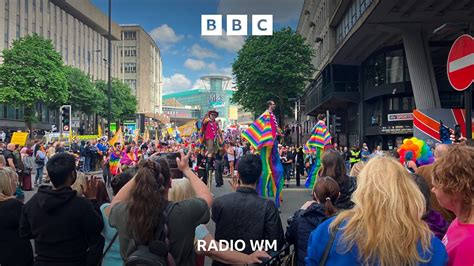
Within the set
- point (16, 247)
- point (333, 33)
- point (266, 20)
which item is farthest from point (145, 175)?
point (333, 33)

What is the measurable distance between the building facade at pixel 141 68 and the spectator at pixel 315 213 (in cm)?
7398

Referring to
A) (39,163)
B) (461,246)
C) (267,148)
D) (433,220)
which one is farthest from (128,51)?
(461,246)

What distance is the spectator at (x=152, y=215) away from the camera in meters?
2.90

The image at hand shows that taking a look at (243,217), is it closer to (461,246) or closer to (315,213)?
(315,213)

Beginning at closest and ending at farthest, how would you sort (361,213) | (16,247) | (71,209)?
(361,213) → (71,209) → (16,247)

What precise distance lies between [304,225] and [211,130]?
9191 millimetres

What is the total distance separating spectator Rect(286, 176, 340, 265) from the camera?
3561 millimetres

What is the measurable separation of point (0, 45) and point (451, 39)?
146ft

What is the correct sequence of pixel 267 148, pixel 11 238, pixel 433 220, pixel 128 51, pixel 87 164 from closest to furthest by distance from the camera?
pixel 433 220 → pixel 11 238 → pixel 267 148 → pixel 87 164 → pixel 128 51

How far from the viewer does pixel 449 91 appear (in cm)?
2928

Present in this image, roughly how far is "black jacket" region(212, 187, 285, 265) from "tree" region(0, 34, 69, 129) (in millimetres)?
44269

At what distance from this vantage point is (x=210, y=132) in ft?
41.7

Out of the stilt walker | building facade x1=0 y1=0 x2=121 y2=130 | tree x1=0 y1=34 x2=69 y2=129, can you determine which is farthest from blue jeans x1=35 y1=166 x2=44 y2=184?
building facade x1=0 y1=0 x2=121 y2=130

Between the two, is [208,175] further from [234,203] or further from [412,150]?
[234,203]
